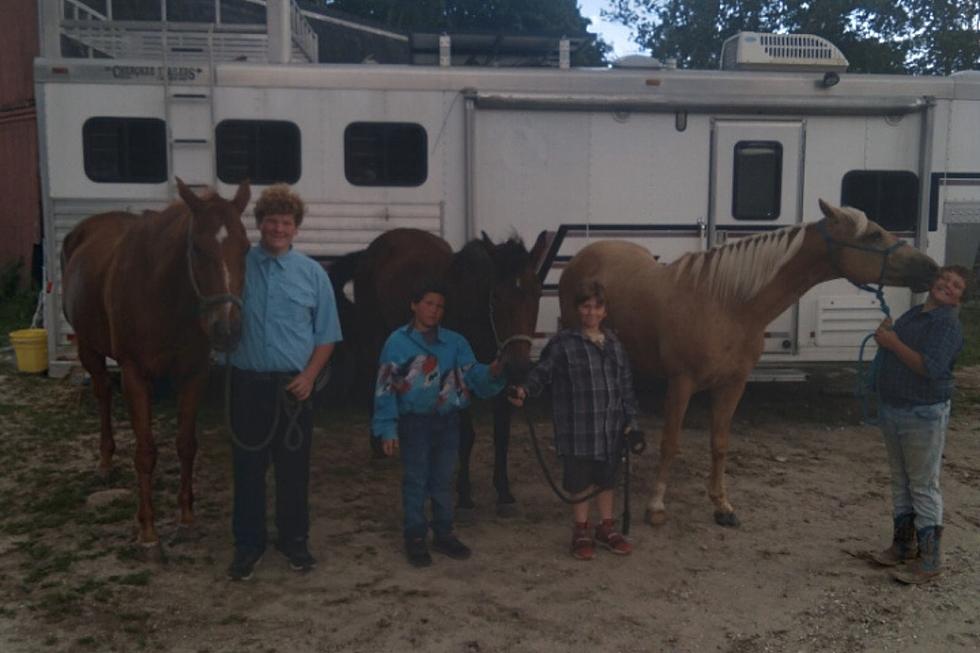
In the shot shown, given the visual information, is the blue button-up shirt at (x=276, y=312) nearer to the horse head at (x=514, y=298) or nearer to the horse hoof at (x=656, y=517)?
the horse head at (x=514, y=298)

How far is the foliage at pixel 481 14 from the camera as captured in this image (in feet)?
104

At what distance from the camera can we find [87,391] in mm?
8398

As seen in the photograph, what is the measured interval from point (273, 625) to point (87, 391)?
5.21m

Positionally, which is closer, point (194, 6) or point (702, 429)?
point (702, 429)

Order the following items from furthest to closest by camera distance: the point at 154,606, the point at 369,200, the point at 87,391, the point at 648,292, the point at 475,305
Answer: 1. the point at 87,391
2. the point at 369,200
3. the point at 648,292
4. the point at 475,305
5. the point at 154,606

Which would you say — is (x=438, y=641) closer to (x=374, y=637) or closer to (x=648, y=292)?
(x=374, y=637)

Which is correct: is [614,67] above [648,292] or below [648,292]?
above

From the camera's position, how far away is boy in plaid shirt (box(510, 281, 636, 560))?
15.7 feet

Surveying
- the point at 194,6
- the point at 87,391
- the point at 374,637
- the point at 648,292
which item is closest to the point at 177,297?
the point at 374,637

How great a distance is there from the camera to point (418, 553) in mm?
4820

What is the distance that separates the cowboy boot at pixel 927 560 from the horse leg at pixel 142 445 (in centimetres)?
405

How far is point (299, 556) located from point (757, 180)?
17.8ft

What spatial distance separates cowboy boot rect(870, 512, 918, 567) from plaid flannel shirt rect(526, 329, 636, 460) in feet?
5.06

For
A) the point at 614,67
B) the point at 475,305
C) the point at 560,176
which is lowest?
the point at 475,305
